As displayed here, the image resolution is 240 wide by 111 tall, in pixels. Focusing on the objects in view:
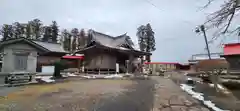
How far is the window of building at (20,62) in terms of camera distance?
12617 mm

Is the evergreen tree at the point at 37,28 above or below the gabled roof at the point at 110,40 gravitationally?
above

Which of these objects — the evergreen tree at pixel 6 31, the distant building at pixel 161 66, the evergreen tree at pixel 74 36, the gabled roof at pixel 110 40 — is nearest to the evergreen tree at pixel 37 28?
the evergreen tree at pixel 6 31

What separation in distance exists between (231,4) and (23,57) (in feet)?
45.5

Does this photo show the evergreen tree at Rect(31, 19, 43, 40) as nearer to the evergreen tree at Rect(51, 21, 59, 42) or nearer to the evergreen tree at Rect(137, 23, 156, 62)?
A: the evergreen tree at Rect(51, 21, 59, 42)

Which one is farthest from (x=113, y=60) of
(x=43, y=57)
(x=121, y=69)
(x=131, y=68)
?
(x=43, y=57)

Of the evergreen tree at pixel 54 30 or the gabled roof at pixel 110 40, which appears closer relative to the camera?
the gabled roof at pixel 110 40

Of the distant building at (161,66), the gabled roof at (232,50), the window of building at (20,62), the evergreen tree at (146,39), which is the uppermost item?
the evergreen tree at (146,39)

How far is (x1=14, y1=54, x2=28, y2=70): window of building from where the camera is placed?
12617 mm

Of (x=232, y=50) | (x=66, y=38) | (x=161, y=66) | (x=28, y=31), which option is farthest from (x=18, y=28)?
(x=232, y=50)

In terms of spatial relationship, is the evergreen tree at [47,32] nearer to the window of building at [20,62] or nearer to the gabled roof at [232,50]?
the window of building at [20,62]

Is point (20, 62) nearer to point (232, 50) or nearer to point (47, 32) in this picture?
point (232, 50)

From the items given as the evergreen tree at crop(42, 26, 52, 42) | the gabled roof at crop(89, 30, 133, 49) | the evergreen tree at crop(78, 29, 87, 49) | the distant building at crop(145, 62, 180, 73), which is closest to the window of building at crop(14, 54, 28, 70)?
the gabled roof at crop(89, 30, 133, 49)

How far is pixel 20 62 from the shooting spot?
504 inches

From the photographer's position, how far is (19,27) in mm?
41781
